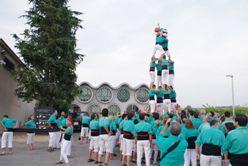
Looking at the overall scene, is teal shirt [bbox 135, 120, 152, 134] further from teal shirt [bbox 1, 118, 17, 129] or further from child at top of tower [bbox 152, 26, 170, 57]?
teal shirt [bbox 1, 118, 17, 129]

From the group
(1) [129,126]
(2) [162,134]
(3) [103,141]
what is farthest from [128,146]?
(2) [162,134]

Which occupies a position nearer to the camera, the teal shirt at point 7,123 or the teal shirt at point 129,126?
the teal shirt at point 129,126

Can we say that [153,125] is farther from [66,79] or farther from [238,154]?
[66,79]

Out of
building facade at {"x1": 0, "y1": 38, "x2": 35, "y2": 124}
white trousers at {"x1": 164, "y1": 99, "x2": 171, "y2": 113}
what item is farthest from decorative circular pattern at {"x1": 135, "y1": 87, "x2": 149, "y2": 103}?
white trousers at {"x1": 164, "y1": 99, "x2": 171, "y2": 113}

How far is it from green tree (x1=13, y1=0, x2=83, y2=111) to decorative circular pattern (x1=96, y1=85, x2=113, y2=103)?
10.2m

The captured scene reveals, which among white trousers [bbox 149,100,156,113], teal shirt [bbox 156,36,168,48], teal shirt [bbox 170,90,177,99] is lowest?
white trousers [bbox 149,100,156,113]

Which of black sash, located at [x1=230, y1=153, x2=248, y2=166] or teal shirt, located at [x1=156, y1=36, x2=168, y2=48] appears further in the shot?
teal shirt, located at [x1=156, y1=36, x2=168, y2=48]

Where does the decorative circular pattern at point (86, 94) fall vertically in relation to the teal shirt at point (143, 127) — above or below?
above

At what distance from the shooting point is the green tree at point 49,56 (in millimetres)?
23172

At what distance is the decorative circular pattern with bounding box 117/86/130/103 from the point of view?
35.8 meters

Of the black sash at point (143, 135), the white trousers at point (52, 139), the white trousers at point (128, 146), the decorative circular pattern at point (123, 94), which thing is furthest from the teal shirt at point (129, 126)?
the decorative circular pattern at point (123, 94)

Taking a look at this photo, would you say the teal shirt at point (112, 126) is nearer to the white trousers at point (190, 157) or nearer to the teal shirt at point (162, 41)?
the white trousers at point (190, 157)

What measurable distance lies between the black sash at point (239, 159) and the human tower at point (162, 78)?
8101mm

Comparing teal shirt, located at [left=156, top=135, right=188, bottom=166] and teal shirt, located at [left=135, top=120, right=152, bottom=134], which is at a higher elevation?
teal shirt, located at [left=135, top=120, right=152, bottom=134]
